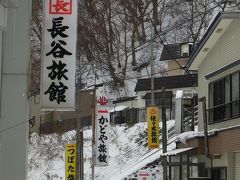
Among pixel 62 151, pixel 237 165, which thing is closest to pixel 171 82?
pixel 62 151

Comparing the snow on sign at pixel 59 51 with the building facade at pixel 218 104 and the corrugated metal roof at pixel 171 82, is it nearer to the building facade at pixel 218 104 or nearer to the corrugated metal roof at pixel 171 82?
the building facade at pixel 218 104

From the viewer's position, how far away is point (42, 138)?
47562mm

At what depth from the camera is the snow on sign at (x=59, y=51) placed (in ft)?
34.8

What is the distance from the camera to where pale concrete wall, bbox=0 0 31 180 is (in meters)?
10.7

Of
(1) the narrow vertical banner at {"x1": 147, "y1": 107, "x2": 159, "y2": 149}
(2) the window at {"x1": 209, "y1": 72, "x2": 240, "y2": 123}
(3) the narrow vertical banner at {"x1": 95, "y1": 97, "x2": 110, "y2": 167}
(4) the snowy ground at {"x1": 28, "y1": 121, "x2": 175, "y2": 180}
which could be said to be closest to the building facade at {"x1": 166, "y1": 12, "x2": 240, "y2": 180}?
(2) the window at {"x1": 209, "y1": 72, "x2": 240, "y2": 123}

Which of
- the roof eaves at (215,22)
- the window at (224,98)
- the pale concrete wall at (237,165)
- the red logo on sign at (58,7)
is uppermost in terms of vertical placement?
the roof eaves at (215,22)

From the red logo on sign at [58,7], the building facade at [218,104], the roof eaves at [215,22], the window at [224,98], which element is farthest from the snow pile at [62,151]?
the red logo on sign at [58,7]

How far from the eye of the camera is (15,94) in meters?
10.8

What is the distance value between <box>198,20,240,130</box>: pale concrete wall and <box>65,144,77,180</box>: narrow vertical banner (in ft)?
25.7

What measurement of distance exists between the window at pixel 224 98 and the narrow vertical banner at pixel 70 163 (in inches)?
354

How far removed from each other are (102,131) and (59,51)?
1627 cm

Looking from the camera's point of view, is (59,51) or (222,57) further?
(222,57)

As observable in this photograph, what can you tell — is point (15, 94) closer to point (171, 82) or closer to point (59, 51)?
point (59, 51)

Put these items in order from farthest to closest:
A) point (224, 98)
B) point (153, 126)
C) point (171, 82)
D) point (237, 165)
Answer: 1. point (171, 82)
2. point (153, 126)
3. point (224, 98)
4. point (237, 165)
